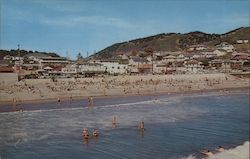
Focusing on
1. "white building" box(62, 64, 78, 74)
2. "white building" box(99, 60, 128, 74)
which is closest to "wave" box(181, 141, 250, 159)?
"white building" box(62, 64, 78, 74)

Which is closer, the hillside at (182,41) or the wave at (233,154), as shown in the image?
the wave at (233,154)

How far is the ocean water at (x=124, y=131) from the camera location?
622 inches

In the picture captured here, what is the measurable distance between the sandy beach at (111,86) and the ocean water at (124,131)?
5318 millimetres

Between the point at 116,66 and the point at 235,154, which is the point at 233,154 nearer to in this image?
the point at 235,154

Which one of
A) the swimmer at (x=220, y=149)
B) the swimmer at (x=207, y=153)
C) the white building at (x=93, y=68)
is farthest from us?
the white building at (x=93, y=68)

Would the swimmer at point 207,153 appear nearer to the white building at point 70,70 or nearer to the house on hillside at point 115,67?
the white building at point 70,70

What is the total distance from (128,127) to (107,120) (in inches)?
120

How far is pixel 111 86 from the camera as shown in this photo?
46375 mm

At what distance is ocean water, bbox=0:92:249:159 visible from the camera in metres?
15.8

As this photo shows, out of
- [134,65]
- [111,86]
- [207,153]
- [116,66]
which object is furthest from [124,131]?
[134,65]

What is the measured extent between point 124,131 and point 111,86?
84.2 ft

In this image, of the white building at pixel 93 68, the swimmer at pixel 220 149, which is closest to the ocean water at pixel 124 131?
the swimmer at pixel 220 149

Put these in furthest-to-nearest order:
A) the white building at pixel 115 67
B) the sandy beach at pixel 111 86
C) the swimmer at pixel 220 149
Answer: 1. the white building at pixel 115 67
2. the sandy beach at pixel 111 86
3. the swimmer at pixel 220 149

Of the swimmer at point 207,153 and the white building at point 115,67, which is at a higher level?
the white building at point 115,67
